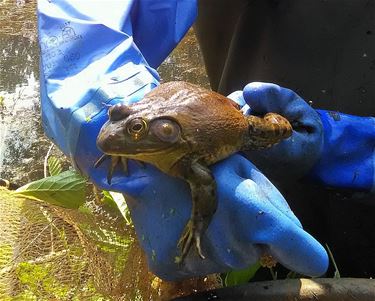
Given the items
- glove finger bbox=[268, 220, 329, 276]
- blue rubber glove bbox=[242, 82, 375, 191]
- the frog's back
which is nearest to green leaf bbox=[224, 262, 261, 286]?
blue rubber glove bbox=[242, 82, 375, 191]

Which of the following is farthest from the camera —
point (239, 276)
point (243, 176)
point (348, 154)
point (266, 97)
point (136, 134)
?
point (239, 276)

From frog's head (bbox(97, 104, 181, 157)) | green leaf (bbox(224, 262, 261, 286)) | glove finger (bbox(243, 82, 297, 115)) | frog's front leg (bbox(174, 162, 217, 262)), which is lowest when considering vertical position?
green leaf (bbox(224, 262, 261, 286))

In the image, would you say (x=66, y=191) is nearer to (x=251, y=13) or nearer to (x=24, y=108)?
(x=251, y=13)

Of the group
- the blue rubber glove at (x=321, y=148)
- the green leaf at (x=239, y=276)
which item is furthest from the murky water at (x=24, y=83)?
the blue rubber glove at (x=321, y=148)

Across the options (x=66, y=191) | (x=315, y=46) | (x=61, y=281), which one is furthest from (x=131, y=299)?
(x=315, y=46)

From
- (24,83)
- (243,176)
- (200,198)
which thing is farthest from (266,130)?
(24,83)

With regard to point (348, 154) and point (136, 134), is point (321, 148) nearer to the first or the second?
point (348, 154)

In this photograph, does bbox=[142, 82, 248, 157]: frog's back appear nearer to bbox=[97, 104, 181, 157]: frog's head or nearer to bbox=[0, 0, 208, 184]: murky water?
bbox=[97, 104, 181, 157]: frog's head

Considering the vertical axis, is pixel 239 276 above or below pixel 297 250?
below
